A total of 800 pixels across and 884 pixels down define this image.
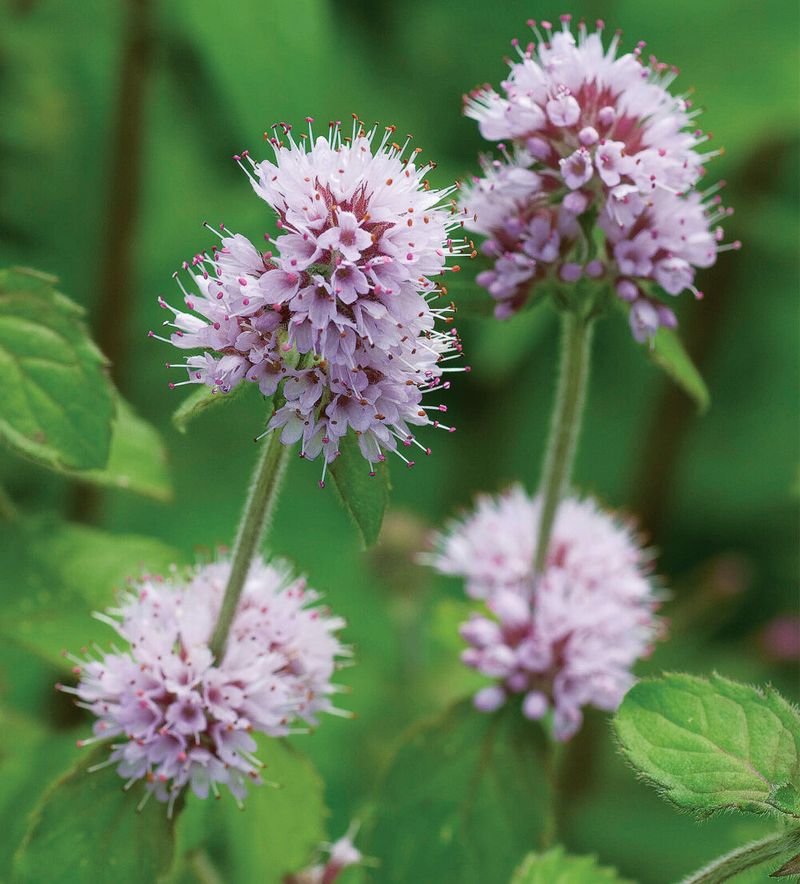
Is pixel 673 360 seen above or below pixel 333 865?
above

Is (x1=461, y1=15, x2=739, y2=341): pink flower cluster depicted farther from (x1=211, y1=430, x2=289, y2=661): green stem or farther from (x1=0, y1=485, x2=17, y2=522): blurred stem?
(x1=0, y1=485, x2=17, y2=522): blurred stem

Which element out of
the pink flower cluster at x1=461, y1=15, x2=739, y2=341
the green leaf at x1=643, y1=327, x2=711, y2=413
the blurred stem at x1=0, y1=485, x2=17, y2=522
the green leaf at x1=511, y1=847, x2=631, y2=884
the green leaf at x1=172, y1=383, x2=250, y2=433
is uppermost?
the pink flower cluster at x1=461, y1=15, x2=739, y2=341

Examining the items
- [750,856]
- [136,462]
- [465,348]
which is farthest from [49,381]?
[465,348]

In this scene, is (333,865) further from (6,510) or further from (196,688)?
(6,510)

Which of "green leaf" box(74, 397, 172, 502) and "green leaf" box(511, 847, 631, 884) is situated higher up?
"green leaf" box(74, 397, 172, 502)

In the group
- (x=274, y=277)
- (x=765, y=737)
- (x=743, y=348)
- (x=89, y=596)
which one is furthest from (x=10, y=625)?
(x=743, y=348)

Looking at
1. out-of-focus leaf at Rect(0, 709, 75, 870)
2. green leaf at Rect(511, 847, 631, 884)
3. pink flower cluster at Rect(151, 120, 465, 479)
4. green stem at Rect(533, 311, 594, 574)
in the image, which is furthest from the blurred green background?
pink flower cluster at Rect(151, 120, 465, 479)

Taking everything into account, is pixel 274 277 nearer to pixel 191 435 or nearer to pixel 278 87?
pixel 278 87
